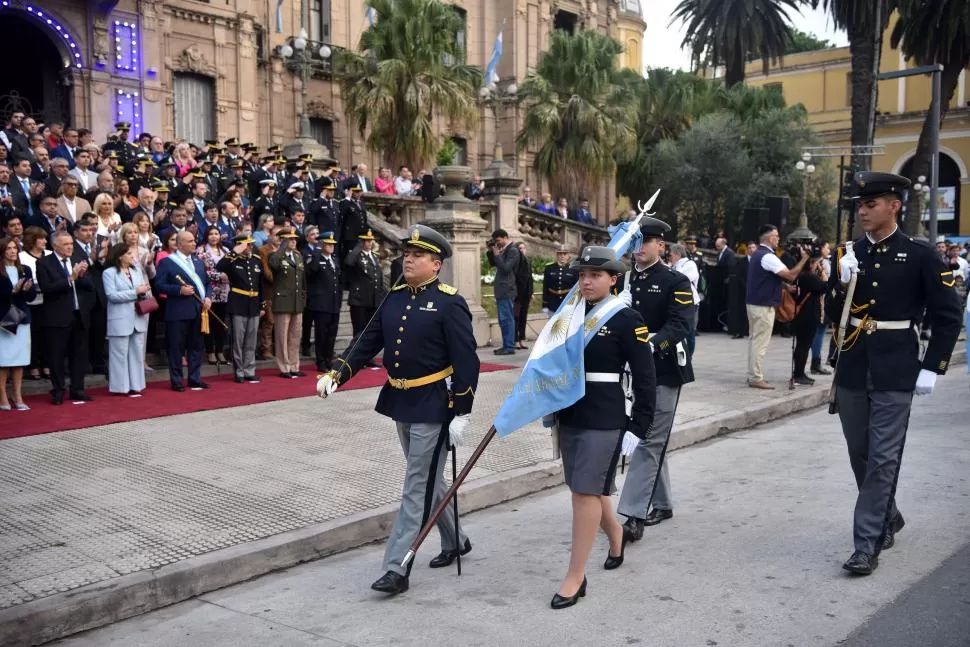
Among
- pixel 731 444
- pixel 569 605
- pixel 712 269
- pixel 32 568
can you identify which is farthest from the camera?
pixel 712 269

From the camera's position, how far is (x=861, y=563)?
5.29 m

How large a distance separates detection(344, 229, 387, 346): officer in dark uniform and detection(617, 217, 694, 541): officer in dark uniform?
25.2ft

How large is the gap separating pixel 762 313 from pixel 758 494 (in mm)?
5666

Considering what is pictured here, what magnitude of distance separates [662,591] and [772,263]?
796 centimetres

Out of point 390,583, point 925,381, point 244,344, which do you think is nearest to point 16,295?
point 244,344

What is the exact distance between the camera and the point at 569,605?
491 cm

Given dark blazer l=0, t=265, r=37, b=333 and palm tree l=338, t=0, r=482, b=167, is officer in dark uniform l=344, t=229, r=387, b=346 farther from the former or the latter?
palm tree l=338, t=0, r=482, b=167

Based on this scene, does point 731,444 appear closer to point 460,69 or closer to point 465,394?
point 465,394

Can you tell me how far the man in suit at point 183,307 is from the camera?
445 inches

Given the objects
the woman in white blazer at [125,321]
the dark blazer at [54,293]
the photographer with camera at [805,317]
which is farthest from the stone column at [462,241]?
the dark blazer at [54,293]

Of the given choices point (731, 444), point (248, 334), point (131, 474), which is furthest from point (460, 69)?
point (131, 474)

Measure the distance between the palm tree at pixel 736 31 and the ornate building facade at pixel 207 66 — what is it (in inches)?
332

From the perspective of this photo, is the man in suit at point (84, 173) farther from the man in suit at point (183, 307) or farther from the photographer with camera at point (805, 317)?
the photographer with camera at point (805, 317)

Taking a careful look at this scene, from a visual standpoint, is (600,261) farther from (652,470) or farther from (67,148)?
(67,148)
